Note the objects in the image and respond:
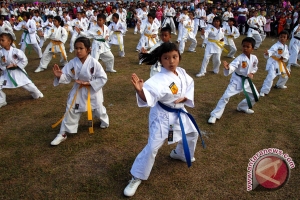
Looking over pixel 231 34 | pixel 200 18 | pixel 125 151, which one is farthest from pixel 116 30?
pixel 200 18

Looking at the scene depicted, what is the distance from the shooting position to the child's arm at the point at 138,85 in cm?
272

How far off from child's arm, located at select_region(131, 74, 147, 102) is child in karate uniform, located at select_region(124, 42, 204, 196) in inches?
4.1

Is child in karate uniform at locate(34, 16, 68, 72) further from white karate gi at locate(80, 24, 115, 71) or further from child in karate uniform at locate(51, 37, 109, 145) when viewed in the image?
child in karate uniform at locate(51, 37, 109, 145)

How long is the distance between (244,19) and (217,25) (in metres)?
9.92

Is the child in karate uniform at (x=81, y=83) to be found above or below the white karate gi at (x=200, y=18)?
below

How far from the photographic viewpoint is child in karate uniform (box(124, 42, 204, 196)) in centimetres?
302

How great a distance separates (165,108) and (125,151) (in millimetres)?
1351

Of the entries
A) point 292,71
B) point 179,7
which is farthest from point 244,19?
point 292,71

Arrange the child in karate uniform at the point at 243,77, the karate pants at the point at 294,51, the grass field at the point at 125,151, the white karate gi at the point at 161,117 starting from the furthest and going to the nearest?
1. the karate pants at the point at 294,51
2. the child in karate uniform at the point at 243,77
3. the grass field at the point at 125,151
4. the white karate gi at the point at 161,117

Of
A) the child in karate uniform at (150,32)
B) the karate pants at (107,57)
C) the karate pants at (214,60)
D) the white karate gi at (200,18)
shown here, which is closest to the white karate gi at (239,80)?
the karate pants at (214,60)

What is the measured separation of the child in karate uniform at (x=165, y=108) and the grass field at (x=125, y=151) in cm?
36

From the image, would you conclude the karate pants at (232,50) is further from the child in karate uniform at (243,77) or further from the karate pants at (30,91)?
the karate pants at (30,91)

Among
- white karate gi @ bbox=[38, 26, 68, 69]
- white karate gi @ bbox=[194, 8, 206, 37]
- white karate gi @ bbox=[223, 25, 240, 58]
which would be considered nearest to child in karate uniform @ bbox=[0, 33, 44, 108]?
white karate gi @ bbox=[38, 26, 68, 69]

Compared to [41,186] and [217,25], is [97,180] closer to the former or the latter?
[41,186]
